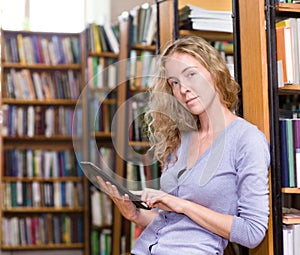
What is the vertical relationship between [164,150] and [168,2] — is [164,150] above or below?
below

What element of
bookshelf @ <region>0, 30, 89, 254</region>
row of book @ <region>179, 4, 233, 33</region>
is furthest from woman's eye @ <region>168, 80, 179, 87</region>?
bookshelf @ <region>0, 30, 89, 254</region>

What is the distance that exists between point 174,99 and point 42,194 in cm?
312

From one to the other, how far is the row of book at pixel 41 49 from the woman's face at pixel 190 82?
3.15 m

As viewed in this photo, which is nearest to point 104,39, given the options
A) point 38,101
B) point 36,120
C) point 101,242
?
point 38,101

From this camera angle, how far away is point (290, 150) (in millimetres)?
1977

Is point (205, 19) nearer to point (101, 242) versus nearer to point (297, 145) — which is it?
point (297, 145)

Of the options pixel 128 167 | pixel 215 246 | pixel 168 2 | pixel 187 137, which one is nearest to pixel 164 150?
pixel 187 137

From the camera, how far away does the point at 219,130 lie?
6.06 feet

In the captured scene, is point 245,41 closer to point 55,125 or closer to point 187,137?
point 187,137

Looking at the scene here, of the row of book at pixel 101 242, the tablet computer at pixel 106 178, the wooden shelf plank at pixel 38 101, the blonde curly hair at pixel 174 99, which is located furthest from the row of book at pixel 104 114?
the tablet computer at pixel 106 178

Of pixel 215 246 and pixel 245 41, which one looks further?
pixel 245 41

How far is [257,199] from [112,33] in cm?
312

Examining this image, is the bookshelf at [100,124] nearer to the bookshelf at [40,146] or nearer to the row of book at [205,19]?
the bookshelf at [40,146]

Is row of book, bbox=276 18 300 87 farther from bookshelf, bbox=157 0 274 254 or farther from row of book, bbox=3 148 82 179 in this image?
row of book, bbox=3 148 82 179
